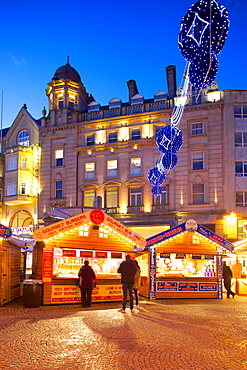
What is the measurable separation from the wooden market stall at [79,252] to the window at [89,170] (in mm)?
21607

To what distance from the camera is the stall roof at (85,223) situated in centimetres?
1589

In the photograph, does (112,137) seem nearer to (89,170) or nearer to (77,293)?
(89,170)

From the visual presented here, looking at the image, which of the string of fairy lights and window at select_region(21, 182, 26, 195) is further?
window at select_region(21, 182, 26, 195)

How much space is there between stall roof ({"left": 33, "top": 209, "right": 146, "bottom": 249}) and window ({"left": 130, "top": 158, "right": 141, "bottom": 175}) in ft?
65.7

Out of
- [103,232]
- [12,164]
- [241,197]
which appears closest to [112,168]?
[12,164]

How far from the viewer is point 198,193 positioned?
3609 centimetres

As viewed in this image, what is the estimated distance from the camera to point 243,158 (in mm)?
35281

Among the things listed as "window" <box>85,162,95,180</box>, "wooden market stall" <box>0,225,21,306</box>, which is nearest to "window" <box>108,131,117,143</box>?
"window" <box>85,162,95,180</box>

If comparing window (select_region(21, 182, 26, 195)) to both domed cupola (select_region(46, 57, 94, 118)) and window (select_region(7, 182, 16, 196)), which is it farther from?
domed cupola (select_region(46, 57, 94, 118))

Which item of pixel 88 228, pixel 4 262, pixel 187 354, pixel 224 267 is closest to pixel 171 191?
pixel 224 267

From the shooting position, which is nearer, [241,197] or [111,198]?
[241,197]

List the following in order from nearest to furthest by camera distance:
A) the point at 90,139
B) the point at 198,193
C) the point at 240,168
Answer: the point at 240,168 < the point at 198,193 < the point at 90,139

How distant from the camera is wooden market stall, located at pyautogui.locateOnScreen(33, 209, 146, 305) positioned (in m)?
16.1

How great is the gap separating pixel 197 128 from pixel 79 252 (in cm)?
2230
